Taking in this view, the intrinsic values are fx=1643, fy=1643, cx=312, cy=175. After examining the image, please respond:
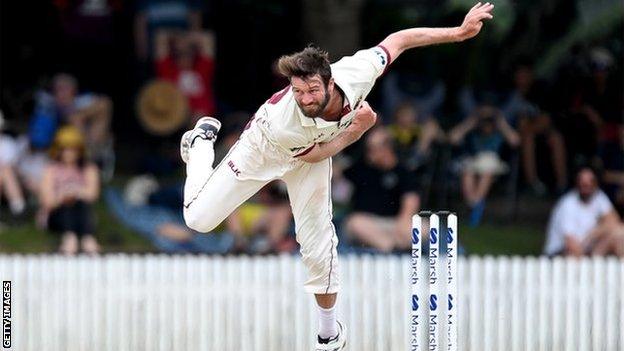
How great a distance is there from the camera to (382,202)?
48.5 ft

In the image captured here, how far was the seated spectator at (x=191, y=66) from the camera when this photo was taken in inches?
664

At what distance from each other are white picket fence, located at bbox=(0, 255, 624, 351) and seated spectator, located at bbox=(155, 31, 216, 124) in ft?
14.6

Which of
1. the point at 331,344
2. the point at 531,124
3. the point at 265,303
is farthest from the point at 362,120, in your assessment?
the point at 531,124

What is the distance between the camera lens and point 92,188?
1523 cm

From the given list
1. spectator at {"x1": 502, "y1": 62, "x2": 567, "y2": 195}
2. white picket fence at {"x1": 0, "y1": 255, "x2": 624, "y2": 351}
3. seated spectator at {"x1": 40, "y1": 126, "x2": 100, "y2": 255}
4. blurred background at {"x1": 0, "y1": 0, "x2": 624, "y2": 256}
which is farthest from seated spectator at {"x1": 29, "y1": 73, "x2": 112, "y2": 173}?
spectator at {"x1": 502, "y1": 62, "x2": 567, "y2": 195}

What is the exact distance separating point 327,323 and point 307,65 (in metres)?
2.04

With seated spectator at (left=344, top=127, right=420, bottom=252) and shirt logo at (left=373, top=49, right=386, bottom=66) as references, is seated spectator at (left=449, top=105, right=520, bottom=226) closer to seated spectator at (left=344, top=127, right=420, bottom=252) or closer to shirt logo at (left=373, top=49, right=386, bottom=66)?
seated spectator at (left=344, top=127, right=420, bottom=252)

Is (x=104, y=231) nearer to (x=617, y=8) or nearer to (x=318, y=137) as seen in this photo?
(x=617, y=8)

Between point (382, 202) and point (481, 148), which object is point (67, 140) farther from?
point (481, 148)

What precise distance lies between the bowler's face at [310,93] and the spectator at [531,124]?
755 centimetres

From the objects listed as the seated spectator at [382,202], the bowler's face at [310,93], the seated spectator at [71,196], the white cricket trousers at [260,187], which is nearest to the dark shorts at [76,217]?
the seated spectator at [71,196]

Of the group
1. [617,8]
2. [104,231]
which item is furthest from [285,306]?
[617,8]

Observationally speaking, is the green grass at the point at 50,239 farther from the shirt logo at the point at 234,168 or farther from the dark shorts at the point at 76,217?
the shirt logo at the point at 234,168

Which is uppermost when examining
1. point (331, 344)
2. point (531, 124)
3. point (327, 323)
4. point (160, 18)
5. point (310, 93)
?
point (160, 18)
